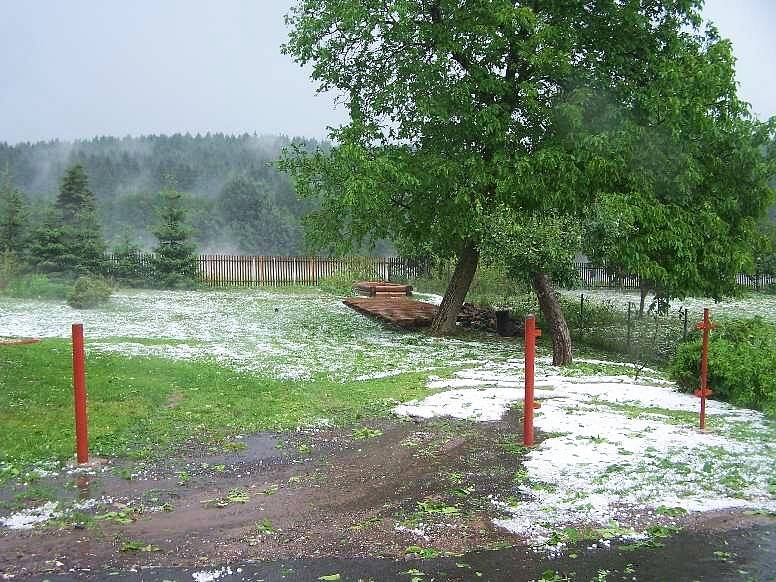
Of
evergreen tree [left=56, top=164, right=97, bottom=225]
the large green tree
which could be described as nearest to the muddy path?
the large green tree

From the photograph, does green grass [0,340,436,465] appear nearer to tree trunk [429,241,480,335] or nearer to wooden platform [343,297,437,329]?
tree trunk [429,241,480,335]

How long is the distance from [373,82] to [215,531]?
37.9 feet

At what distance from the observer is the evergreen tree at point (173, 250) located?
2747 centimetres

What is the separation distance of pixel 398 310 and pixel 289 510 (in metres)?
13.3

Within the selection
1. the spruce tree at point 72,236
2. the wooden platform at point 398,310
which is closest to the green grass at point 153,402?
the wooden platform at point 398,310

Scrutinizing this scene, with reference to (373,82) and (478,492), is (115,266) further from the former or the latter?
(478,492)

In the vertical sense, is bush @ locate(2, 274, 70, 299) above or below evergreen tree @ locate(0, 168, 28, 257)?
below

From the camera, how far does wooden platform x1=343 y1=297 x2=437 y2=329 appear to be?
53.0 ft

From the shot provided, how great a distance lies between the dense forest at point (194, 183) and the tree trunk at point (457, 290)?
30.2m

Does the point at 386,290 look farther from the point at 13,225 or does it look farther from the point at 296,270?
the point at 13,225

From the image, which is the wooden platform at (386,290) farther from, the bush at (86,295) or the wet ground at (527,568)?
the wet ground at (527,568)

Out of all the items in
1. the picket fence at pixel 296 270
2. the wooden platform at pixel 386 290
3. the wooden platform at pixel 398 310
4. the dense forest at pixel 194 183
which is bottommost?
the wooden platform at pixel 398 310

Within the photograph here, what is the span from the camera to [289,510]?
15.2 feet

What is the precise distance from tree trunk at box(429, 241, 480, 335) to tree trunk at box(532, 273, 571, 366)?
3.75m
